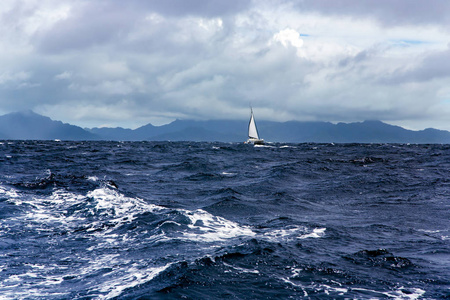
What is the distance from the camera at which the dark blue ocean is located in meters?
11.2

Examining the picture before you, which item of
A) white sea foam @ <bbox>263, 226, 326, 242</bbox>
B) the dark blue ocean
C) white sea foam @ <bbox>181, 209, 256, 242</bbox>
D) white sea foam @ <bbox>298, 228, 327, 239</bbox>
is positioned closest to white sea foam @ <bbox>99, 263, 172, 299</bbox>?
the dark blue ocean

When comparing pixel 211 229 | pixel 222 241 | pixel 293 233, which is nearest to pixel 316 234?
pixel 293 233

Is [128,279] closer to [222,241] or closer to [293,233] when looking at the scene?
[222,241]

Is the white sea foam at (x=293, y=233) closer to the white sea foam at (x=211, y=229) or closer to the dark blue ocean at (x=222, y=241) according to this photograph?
the dark blue ocean at (x=222, y=241)

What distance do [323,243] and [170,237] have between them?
6.34m

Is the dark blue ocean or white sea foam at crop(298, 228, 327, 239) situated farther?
white sea foam at crop(298, 228, 327, 239)

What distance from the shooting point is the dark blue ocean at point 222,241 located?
1118 centimetres

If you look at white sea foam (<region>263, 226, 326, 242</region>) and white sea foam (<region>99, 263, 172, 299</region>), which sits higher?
white sea foam (<region>263, 226, 326, 242</region>)

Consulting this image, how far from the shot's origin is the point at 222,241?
15.8m

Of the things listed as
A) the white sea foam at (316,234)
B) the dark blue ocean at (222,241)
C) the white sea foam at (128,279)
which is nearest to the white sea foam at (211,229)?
the dark blue ocean at (222,241)

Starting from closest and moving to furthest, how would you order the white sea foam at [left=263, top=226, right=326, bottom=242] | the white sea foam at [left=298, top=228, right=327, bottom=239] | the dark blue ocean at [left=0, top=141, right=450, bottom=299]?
the dark blue ocean at [left=0, top=141, right=450, bottom=299] < the white sea foam at [left=263, top=226, right=326, bottom=242] < the white sea foam at [left=298, top=228, right=327, bottom=239]

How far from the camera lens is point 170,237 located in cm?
1634

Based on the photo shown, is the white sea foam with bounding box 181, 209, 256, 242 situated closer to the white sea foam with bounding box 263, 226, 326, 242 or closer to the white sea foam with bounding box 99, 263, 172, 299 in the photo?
the white sea foam with bounding box 263, 226, 326, 242

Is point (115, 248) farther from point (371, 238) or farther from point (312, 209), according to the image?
point (312, 209)
